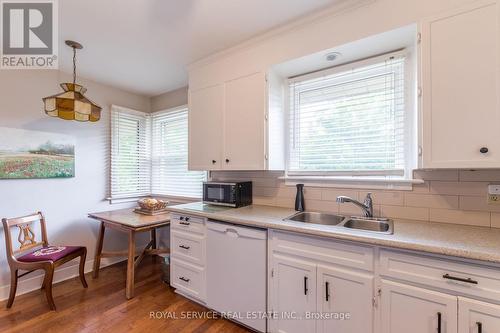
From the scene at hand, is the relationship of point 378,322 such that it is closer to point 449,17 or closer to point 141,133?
point 449,17

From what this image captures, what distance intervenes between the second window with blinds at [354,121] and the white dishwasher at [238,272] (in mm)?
863

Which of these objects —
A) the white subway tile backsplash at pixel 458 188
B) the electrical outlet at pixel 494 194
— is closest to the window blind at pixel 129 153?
the white subway tile backsplash at pixel 458 188

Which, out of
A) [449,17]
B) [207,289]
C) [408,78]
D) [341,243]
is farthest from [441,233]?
[207,289]

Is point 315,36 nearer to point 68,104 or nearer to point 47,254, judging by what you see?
point 68,104

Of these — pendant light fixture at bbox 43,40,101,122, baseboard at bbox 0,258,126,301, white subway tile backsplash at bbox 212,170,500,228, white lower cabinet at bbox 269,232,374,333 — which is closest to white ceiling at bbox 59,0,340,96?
pendant light fixture at bbox 43,40,101,122

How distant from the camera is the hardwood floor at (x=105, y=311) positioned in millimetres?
1935

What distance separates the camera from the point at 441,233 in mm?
1397

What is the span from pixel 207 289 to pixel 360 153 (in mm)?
1803

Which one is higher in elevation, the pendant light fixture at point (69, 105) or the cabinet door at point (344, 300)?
the pendant light fixture at point (69, 105)

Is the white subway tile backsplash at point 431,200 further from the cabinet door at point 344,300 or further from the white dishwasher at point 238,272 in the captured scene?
the white dishwasher at point 238,272

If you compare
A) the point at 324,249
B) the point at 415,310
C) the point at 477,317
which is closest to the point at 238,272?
the point at 324,249

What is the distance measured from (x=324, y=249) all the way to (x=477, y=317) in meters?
0.75

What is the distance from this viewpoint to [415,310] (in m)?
1.26

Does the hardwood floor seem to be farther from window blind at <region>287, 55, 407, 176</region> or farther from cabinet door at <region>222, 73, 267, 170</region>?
window blind at <region>287, 55, 407, 176</region>
